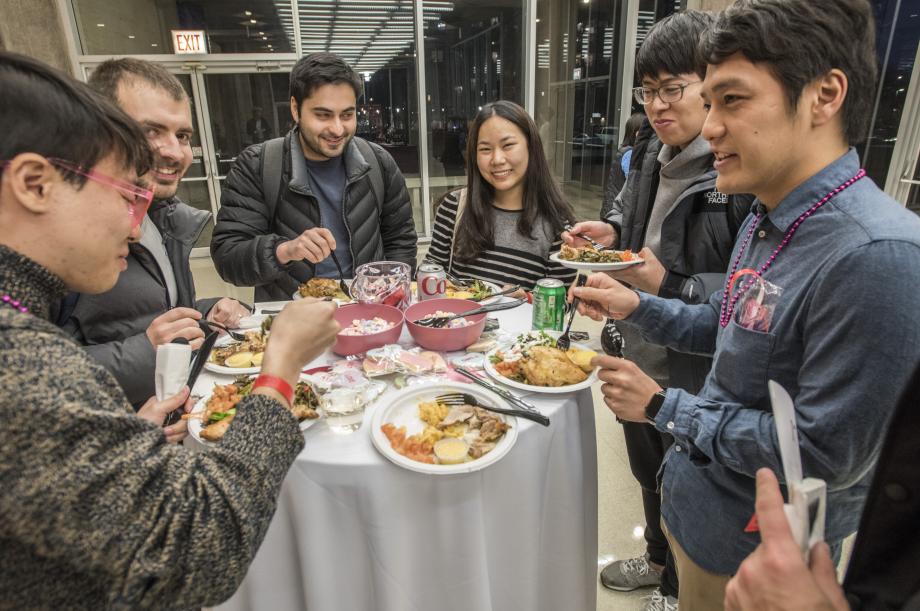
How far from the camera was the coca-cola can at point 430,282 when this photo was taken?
1847 millimetres

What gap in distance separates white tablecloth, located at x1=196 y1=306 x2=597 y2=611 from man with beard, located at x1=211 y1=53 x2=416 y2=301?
103 cm

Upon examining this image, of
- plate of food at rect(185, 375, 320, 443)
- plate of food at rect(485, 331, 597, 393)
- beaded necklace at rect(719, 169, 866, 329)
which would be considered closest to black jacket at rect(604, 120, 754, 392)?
beaded necklace at rect(719, 169, 866, 329)

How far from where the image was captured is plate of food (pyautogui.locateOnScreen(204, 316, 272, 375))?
1431 mm

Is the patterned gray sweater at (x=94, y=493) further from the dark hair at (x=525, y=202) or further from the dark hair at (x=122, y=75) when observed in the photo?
the dark hair at (x=525, y=202)

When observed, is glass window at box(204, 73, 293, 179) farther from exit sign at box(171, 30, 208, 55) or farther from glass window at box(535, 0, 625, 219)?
glass window at box(535, 0, 625, 219)

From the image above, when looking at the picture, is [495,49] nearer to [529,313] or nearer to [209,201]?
[209,201]

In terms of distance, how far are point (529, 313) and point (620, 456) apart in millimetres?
1373

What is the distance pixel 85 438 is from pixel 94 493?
0.07m

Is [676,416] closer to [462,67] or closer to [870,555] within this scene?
[870,555]

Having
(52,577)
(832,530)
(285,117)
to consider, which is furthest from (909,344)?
(285,117)

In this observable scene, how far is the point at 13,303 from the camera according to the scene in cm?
69

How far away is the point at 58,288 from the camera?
0.77 metres

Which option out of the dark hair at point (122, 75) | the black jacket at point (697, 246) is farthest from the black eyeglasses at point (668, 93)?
the dark hair at point (122, 75)

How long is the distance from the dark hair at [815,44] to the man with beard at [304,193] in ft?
6.10
